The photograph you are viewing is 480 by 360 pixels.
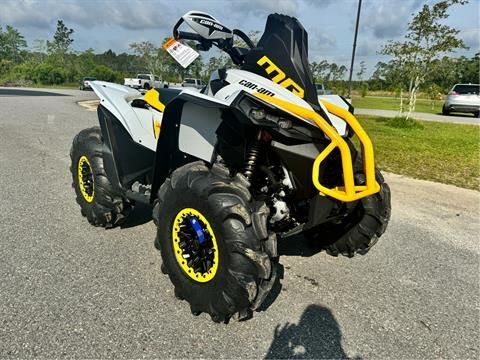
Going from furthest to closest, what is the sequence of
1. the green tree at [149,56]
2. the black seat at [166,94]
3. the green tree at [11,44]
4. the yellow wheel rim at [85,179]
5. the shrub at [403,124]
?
the green tree at [11,44], the green tree at [149,56], the shrub at [403,124], the yellow wheel rim at [85,179], the black seat at [166,94]

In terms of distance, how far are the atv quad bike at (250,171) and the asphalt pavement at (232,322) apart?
25cm

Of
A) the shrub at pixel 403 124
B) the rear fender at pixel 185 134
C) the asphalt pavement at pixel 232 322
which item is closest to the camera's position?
the asphalt pavement at pixel 232 322

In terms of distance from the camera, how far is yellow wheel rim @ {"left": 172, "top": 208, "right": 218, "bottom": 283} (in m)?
2.42

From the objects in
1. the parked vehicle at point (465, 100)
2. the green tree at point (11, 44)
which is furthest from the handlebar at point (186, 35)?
the green tree at point (11, 44)

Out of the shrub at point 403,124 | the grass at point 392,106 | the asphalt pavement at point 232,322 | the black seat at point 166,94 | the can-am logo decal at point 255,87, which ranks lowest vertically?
the asphalt pavement at point 232,322

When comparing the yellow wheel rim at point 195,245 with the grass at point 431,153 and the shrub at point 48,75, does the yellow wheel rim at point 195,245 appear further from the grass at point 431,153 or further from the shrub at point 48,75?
the shrub at point 48,75

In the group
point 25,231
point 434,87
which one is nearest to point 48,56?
point 434,87

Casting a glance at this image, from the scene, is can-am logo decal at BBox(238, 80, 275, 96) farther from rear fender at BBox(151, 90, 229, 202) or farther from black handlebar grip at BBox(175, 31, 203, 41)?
black handlebar grip at BBox(175, 31, 203, 41)

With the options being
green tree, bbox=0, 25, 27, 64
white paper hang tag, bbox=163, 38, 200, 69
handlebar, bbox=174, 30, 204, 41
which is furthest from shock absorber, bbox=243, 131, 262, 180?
green tree, bbox=0, 25, 27, 64

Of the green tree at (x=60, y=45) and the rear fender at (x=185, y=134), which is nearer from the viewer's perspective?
the rear fender at (x=185, y=134)

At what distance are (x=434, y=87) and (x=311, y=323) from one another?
15628 mm

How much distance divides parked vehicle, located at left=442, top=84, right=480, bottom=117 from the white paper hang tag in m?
21.1

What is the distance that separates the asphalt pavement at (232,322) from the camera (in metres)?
2.23

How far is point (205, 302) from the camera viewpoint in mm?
2396
